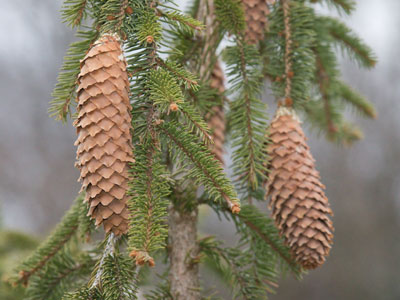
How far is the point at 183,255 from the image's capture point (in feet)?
2.58

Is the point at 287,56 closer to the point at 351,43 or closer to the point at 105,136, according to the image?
the point at 351,43

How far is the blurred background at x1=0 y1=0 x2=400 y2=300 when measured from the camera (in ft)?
18.4

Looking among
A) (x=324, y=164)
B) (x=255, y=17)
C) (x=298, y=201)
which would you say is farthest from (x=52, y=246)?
(x=324, y=164)

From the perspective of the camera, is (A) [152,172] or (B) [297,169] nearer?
(A) [152,172]

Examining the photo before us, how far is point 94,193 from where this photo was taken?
0.53 metres

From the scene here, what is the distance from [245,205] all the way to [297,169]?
0.43 ft

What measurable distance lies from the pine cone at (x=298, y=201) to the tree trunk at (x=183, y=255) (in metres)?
0.18

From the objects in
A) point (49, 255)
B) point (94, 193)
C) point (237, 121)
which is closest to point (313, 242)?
point (237, 121)

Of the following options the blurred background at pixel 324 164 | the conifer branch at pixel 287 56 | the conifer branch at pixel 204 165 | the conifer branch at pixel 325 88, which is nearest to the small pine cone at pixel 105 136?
the conifer branch at pixel 204 165

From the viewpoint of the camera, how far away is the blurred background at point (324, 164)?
18.4ft

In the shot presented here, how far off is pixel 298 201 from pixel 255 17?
1.20ft

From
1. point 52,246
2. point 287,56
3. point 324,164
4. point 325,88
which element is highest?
point 324,164

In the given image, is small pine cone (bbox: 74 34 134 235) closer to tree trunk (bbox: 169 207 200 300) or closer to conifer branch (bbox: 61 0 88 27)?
conifer branch (bbox: 61 0 88 27)

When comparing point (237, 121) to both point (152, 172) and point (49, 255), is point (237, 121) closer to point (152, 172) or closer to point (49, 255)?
point (152, 172)
